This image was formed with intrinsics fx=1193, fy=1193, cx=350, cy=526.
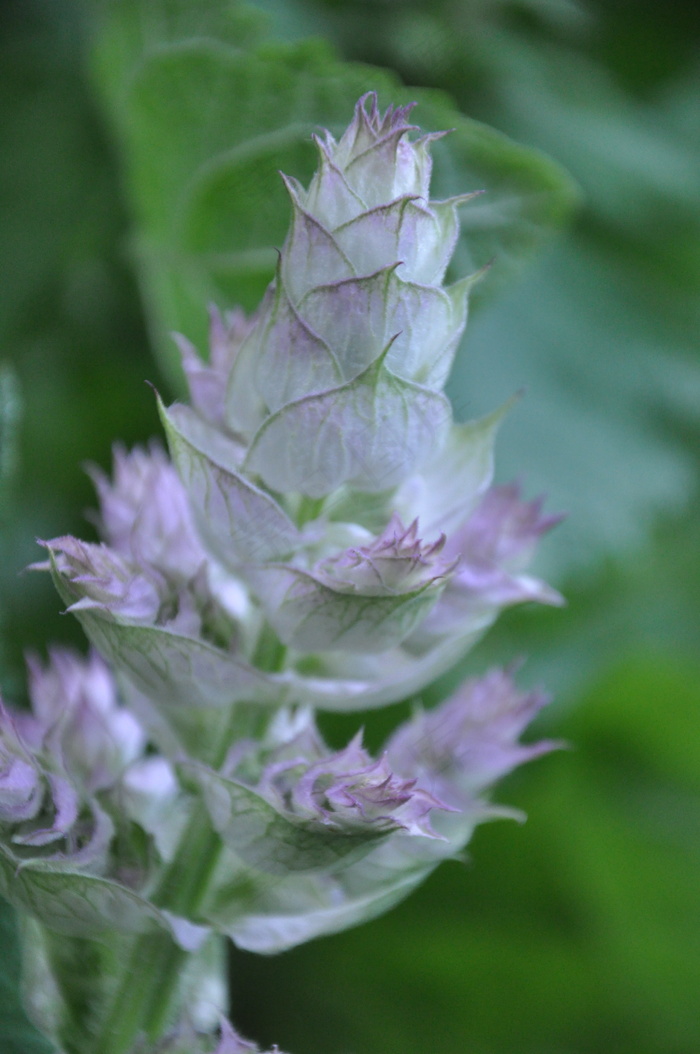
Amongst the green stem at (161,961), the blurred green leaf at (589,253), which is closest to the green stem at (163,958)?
the green stem at (161,961)

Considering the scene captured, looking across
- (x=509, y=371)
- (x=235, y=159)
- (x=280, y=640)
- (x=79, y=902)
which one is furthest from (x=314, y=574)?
(x=509, y=371)

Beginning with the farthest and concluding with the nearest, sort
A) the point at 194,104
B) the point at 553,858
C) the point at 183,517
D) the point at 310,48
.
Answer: the point at 553,858 < the point at 194,104 < the point at 310,48 < the point at 183,517

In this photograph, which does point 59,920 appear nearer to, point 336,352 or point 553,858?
point 336,352

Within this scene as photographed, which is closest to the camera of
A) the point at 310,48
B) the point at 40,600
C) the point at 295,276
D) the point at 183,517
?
the point at 295,276

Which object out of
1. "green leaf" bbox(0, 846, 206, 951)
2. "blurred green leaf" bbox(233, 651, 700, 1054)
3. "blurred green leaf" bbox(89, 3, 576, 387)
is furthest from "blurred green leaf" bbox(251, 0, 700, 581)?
"green leaf" bbox(0, 846, 206, 951)

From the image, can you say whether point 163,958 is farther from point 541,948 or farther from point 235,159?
point 541,948

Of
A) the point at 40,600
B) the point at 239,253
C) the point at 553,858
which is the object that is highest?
the point at 239,253

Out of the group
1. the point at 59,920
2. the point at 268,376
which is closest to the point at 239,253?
the point at 268,376
